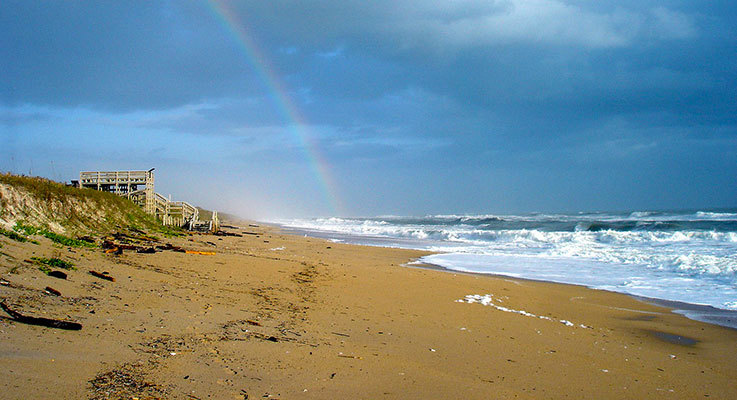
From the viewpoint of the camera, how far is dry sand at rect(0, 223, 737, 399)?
3.94m

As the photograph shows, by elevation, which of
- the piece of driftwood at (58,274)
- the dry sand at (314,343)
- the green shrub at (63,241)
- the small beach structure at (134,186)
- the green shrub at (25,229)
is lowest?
the dry sand at (314,343)

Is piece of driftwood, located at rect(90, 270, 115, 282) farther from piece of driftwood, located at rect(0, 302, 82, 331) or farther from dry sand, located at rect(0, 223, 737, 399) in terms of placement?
piece of driftwood, located at rect(0, 302, 82, 331)

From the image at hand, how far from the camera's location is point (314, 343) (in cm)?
553

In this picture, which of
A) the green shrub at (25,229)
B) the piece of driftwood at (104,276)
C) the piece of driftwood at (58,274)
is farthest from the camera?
the green shrub at (25,229)

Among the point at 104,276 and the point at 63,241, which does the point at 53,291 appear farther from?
the point at 63,241

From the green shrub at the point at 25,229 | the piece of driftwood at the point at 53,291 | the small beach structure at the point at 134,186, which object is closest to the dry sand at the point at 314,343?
the piece of driftwood at the point at 53,291

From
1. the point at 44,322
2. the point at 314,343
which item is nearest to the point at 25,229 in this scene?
the point at 44,322

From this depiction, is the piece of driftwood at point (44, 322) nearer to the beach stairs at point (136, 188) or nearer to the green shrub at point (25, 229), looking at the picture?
the green shrub at point (25, 229)

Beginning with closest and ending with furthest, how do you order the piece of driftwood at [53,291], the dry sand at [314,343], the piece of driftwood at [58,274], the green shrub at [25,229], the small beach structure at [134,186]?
the dry sand at [314,343]
the piece of driftwood at [53,291]
the piece of driftwood at [58,274]
the green shrub at [25,229]
the small beach structure at [134,186]

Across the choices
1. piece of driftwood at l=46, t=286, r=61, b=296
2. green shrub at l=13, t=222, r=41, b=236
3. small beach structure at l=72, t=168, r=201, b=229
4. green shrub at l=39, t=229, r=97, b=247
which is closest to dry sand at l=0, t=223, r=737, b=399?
piece of driftwood at l=46, t=286, r=61, b=296

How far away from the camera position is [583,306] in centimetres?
979

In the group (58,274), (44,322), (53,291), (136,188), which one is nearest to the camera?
(44,322)

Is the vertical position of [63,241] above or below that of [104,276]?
above

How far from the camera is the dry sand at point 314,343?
3938 millimetres
